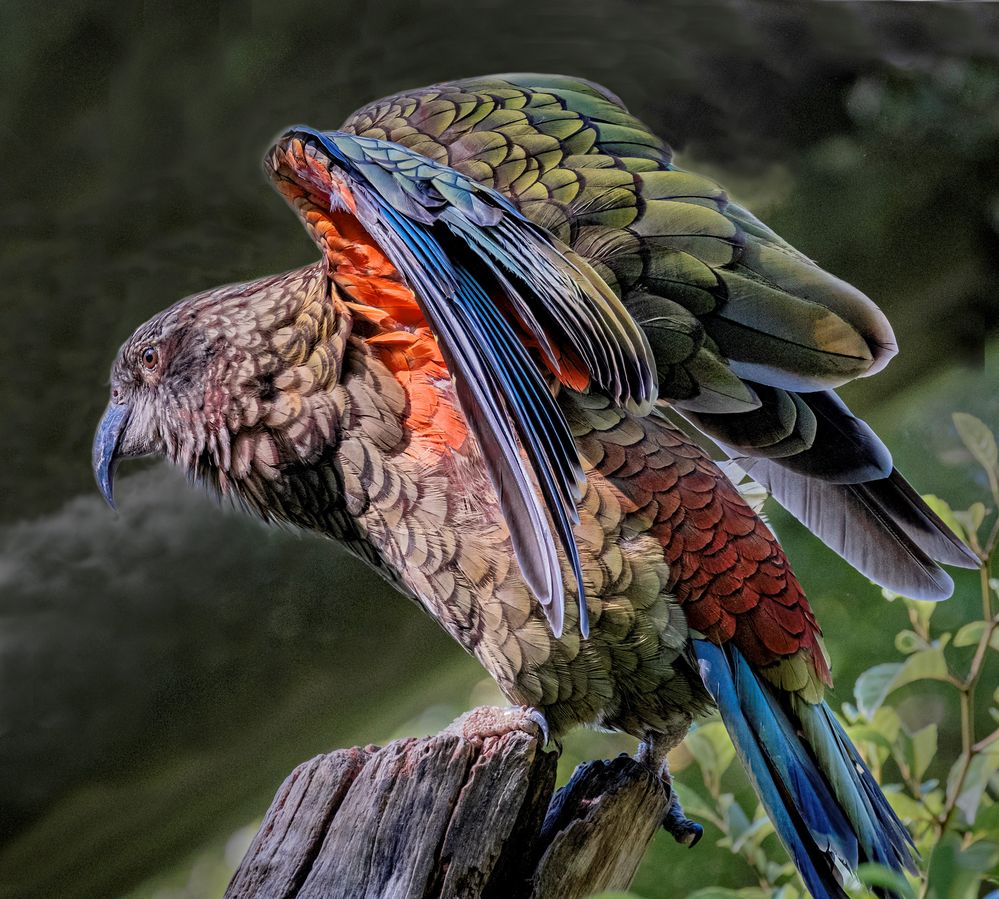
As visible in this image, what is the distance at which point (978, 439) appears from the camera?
1.51 meters

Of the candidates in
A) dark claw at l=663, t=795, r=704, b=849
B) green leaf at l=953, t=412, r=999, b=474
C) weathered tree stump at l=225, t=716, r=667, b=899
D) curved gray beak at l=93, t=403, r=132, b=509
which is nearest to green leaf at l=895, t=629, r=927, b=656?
green leaf at l=953, t=412, r=999, b=474

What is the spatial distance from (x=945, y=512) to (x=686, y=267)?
0.56 metres

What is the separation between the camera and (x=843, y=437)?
1.28 meters

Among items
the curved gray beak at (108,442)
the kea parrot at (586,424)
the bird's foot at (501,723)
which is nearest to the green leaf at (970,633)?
the kea parrot at (586,424)

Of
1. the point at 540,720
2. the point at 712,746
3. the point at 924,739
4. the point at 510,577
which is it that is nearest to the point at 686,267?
the point at 510,577

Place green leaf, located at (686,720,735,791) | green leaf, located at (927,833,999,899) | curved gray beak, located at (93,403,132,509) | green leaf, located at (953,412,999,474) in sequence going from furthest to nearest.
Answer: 1. green leaf, located at (953,412,999,474)
2. green leaf, located at (686,720,735,791)
3. curved gray beak, located at (93,403,132,509)
4. green leaf, located at (927,833,999,899)

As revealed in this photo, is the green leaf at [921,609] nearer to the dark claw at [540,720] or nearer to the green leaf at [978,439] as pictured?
the green leaf at [978,439]

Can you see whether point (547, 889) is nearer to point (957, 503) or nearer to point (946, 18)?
point (957, 503)

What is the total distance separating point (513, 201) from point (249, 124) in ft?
1.28

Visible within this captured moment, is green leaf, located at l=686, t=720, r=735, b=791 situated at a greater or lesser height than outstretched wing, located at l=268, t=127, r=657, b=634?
lesser

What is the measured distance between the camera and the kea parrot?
1.12m

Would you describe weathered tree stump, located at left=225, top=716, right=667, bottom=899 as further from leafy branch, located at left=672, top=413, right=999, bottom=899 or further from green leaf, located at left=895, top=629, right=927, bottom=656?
green leaf, located at left=895, top=629, right=927, bottom=656

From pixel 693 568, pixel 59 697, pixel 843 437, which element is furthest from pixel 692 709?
pixel 59 697

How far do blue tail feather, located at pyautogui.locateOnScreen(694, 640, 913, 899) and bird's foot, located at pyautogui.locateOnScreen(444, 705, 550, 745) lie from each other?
182mm
